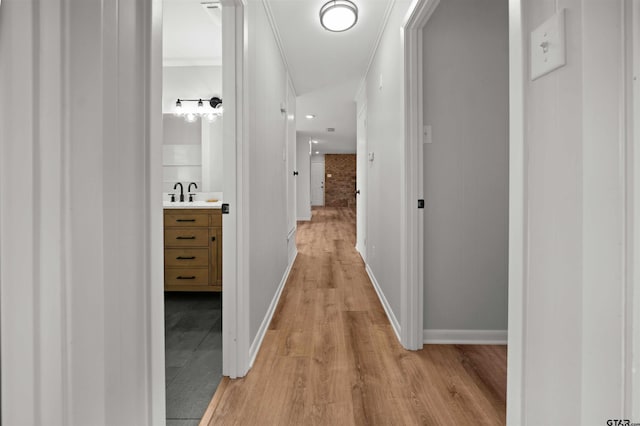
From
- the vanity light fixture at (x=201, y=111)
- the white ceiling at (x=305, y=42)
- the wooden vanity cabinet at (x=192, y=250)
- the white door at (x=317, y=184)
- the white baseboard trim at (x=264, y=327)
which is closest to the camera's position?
the white baseboard trim at (x=264, y=327)

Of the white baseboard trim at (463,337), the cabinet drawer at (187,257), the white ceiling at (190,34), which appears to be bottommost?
the white baseboard trim at (463,337)

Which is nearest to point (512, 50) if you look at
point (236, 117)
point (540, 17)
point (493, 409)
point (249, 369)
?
point (540, 17)

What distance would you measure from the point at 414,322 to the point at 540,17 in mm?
1818

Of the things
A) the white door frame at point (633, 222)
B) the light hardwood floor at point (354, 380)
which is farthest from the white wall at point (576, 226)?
the light hardwood floor at point (354, 380)

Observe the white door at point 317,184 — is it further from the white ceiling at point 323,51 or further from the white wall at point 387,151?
the white wall at point 387,151

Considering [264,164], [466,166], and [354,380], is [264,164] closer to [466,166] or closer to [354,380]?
[466,166]

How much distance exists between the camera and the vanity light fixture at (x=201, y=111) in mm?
3752

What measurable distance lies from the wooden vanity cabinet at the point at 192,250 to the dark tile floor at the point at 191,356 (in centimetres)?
18

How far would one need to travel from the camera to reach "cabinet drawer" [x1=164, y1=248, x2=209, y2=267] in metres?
3.19

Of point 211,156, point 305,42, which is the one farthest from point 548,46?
point 211,156

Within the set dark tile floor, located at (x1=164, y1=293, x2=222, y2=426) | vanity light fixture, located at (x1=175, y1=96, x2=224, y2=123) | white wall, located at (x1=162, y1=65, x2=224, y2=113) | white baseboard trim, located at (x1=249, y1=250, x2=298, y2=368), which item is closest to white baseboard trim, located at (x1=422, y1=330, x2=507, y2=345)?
white baseboard trim, located at (x1=249, y1=250, x2=298, y2=368)

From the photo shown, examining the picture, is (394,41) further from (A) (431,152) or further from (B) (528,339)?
(B) (528,339)

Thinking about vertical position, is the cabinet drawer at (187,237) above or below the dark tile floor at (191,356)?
above

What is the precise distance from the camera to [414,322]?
2205 mm
